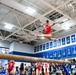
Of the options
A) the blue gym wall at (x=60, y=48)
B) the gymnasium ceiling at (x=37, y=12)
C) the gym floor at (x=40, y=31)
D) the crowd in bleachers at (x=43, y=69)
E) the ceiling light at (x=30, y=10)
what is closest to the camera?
the crowd in bleachers at (x=43, y=69)

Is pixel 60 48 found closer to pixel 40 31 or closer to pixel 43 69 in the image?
pixel 40 31

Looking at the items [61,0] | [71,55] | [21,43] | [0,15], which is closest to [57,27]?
[71,55]

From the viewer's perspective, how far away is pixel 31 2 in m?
7.85

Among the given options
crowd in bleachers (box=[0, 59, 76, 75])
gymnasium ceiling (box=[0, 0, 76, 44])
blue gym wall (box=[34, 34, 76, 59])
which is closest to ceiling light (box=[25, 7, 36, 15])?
gymnasium ceiling (box=[0, 0, 76, 44])

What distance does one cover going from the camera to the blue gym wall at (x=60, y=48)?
10781 mm

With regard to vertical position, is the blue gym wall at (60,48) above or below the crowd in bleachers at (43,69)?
above

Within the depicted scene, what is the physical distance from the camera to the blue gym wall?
35.4 feet

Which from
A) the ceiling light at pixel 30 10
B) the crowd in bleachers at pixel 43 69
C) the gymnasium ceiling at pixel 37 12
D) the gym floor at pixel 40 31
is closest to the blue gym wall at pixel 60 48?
the gym floor at pixel 40 31

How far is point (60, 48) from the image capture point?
11773 mm

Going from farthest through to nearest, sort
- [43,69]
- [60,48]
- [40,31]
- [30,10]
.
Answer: [40,31] → [60,48] → [30,10] → [43,69]

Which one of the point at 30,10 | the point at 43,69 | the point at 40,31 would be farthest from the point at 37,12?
the point at 43,69

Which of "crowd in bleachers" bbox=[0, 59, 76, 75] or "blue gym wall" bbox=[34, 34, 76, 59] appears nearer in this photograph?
"crowd in bleachers" bbox=[0, 59, 76, 75]

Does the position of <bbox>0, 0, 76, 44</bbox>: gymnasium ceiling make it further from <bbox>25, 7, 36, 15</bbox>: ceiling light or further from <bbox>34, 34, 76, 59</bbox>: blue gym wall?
<bbox>34, 34, 76, 59</bbox>: blue gym wall

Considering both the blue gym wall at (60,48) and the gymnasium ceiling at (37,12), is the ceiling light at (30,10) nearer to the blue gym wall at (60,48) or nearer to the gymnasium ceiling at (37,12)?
the gymnasium ceiling at (37,12)
